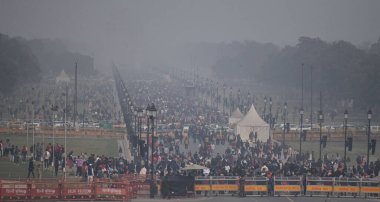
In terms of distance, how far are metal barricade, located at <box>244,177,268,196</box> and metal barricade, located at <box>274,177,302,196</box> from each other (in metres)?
0.32

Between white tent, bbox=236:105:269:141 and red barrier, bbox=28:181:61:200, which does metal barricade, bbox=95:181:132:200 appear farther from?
white tent, bbox=236:105:269:141

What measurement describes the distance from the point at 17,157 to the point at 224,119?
30335mm

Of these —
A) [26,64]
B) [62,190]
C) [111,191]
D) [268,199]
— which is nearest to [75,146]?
[268,199]

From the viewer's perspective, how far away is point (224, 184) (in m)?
33.4

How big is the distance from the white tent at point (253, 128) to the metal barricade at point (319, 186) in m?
19.8

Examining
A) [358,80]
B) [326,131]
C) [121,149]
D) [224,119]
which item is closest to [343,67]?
[358,80]

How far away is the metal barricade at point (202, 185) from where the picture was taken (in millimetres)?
33062

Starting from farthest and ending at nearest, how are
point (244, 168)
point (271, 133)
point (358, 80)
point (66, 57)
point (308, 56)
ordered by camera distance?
point (66, 57) → point (308, 56) → point (358, 80) → point (271, 133) → point (244, 168)

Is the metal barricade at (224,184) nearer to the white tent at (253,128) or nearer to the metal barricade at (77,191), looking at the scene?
the metal barricade at (77,191)

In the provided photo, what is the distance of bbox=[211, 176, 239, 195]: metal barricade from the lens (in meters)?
33.2

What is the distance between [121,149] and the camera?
156 feet

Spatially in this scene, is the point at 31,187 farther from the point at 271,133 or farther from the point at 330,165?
the point at 271,133

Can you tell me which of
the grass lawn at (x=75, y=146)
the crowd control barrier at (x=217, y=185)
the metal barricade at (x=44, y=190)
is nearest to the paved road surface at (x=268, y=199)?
the crowd control barrier at (x=217, y=185)

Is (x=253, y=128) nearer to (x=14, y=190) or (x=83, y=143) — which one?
(x=83, y=143)
